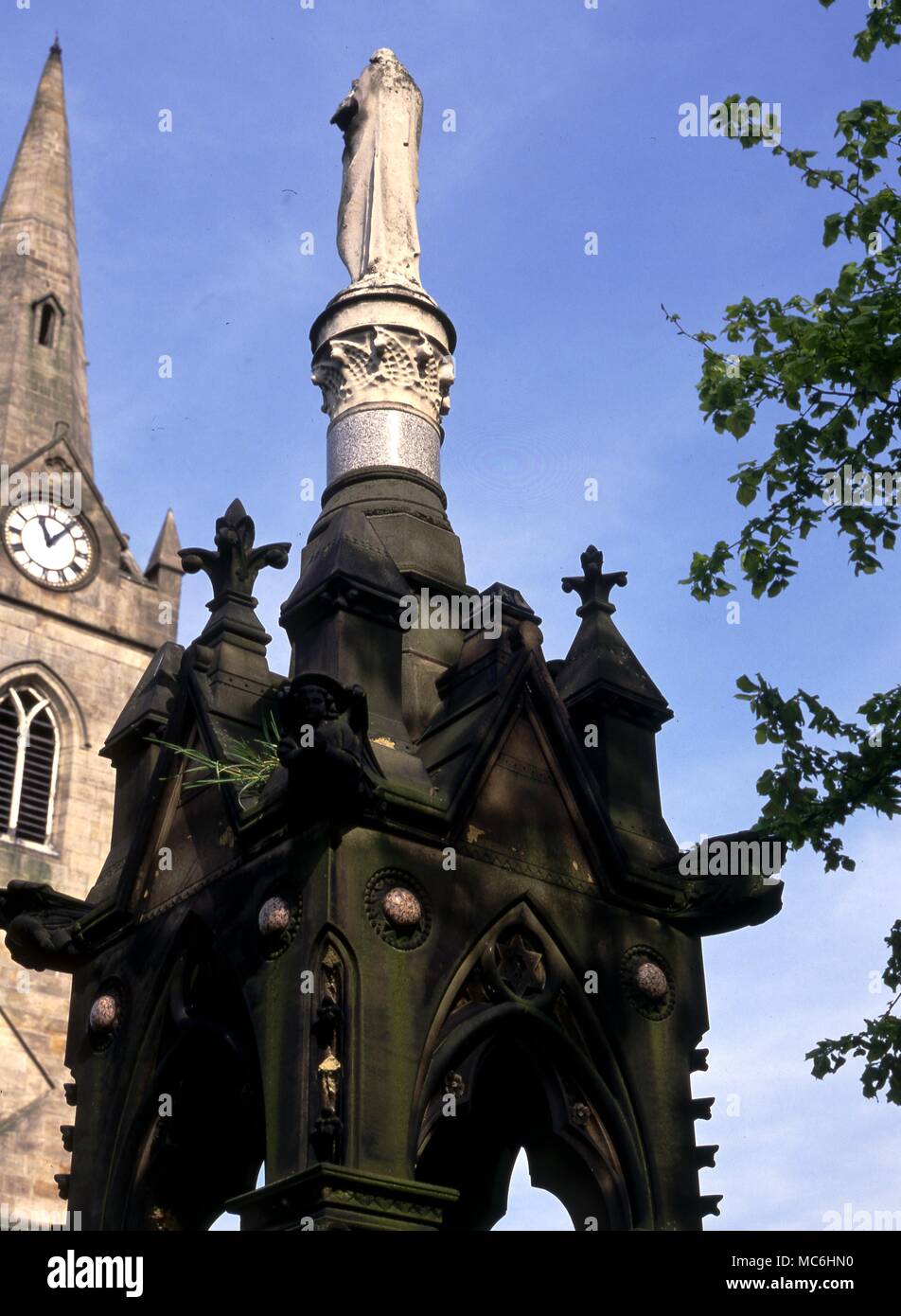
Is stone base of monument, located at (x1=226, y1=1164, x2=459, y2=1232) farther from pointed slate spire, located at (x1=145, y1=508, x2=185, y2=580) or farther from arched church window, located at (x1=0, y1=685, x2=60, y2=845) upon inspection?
pointed slate spire, located at (x1=145, y1=508, x2=185, y2=580)

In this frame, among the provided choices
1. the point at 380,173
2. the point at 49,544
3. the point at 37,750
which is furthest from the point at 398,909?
the point at 49,544

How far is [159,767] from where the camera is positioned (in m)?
8.79

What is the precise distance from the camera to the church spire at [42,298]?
2178 inches

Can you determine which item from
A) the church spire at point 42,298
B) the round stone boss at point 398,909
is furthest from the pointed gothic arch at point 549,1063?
the church spire at point 42,298

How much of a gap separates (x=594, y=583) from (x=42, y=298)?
166 ft

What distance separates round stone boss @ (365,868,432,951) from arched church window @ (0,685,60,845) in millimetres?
40857

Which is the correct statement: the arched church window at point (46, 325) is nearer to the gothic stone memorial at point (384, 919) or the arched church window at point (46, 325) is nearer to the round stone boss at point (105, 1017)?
the gothic stone memorial at point (384, 919)

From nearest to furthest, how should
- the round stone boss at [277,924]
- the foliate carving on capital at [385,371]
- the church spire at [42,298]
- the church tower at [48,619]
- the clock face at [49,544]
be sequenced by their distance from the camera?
the round stone boss at [277,924]
the foliate carving on capital at [385,371]
the church tower at [48,619]
the clock face at [49,544]
the church spire at [42,298]

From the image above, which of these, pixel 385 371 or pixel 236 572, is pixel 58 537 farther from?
pixel 236 572

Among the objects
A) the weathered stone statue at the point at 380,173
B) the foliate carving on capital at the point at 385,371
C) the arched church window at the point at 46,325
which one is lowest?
the foliate carving on capital at the point at 385,371

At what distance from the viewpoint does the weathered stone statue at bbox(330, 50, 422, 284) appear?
34.6 ft

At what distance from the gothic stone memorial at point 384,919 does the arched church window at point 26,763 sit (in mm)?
39322

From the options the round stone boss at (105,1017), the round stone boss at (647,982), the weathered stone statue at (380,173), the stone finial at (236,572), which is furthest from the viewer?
the weathered stone statue at (380,173)

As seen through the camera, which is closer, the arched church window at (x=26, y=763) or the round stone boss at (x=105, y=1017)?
the round stone boss at (x=105, y=1017)
